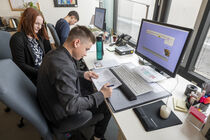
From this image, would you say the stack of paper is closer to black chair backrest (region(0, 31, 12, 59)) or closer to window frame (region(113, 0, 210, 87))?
window frame (region(113, 0, 210, 87))

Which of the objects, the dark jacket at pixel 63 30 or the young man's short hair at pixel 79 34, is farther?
the dark jacket at pixel 63 30

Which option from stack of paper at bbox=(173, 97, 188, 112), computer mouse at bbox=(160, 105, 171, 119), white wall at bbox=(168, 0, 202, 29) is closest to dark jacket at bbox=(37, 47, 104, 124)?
computer mouse at bbox=(160, 105, 171, 119)

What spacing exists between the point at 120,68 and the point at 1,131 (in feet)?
5.14

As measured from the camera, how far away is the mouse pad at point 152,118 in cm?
69

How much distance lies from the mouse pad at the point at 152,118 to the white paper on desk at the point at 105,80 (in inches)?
10.8

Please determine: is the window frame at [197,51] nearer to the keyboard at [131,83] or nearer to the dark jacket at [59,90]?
the keyboard at [131,83]

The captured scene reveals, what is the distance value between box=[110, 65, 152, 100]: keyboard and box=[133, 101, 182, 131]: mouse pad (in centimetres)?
10

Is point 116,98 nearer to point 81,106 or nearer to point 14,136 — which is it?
point 81,106

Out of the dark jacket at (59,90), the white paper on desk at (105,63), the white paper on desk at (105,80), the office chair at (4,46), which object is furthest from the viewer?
the office chair at (4,46)

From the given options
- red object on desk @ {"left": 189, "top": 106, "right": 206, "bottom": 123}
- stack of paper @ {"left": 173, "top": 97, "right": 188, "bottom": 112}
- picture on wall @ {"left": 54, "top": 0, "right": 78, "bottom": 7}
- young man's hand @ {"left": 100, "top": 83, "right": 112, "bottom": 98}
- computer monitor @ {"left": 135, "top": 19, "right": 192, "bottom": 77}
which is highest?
picture on wall @ {"left": 54, "top": 0, "right": 78, "bottom": 7}

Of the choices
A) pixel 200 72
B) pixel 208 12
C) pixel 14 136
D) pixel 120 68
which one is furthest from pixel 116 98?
pixel 14 136

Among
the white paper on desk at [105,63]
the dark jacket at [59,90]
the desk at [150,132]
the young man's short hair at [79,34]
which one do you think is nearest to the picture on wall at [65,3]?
the white paper on desk at [105,63]

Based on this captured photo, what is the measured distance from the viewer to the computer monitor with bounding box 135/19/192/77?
86cm

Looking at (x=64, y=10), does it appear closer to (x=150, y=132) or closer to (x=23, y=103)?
(x=23, y=103)
